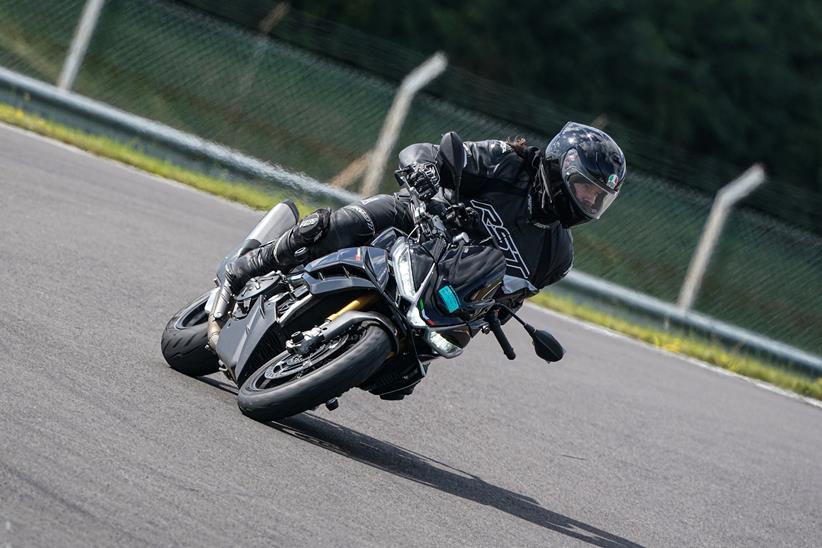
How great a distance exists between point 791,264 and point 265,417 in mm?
10685

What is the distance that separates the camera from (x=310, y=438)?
6.37m

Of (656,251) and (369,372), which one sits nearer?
(369,372)

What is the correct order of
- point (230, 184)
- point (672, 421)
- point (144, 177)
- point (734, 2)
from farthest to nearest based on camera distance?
point (734, 2) < point (230, 184) < point (144, 177) < point (672, 421)

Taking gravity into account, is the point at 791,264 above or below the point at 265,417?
below

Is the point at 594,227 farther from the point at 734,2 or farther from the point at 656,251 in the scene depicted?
the point at 734,2

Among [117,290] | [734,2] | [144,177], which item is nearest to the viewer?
[117,290]

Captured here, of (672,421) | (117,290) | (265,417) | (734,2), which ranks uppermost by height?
(265,417)

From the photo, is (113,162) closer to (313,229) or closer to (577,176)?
(313,229)

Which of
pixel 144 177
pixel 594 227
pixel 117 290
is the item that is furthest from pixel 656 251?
pixel 117 290

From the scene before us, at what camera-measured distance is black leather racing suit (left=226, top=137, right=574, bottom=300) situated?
21.1 ft

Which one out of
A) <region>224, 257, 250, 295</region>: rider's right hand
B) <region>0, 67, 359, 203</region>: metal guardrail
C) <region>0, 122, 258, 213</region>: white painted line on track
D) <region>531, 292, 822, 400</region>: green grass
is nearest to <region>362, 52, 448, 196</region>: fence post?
<region>0, 67, 359, 203</region>: metal guardrail

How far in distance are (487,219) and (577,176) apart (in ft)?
1.46

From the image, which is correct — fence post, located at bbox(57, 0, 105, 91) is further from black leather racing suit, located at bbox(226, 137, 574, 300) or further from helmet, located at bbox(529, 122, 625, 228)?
helmet, located at bbox(529, 122, 625, 228)

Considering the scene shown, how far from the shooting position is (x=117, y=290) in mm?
8492
